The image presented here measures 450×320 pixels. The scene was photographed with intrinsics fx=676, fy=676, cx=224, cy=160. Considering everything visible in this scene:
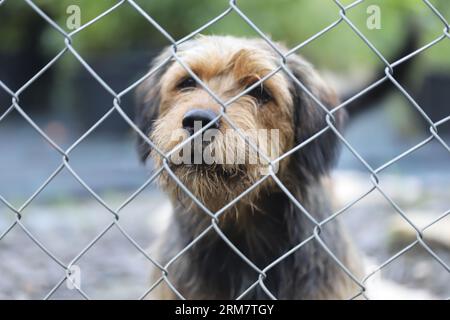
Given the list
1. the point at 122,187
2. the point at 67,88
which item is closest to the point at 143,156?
the point at 122,187

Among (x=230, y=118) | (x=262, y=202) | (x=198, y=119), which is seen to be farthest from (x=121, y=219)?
(x=198, y=119)

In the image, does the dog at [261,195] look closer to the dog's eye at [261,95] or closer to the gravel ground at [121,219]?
the dog's eye at [261,95]

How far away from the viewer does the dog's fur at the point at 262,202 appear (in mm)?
3447

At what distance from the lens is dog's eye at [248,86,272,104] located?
3.50 metres

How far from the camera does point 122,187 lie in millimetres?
8906

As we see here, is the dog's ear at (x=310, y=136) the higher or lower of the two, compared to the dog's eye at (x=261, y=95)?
lower

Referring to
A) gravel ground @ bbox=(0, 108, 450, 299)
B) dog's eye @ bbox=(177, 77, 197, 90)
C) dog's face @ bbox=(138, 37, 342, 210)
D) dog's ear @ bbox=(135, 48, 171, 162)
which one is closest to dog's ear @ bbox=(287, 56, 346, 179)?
dog's face @ bbox=(138, 37, 342, 210)

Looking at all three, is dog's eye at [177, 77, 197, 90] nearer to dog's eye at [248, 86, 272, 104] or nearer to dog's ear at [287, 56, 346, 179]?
dog's eye at [248, 86, 272, 104]

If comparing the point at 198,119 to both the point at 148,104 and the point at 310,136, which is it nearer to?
the point at 310,136

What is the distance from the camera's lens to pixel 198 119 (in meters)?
2.86

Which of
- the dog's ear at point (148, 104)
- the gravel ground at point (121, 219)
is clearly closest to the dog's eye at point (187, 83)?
the dog's ear at point (148, 104)

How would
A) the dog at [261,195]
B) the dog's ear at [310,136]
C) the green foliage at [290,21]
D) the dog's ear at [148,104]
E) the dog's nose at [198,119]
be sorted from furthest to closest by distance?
the green foliage at [290,21] → the dog's ear at [148,104] → the dog's ear at [310,136] → the dog at [261,195] → the dog's nose at [198,119]

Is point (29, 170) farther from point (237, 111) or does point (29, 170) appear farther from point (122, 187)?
point (237, 111)

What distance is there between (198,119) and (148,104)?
1069 mm
